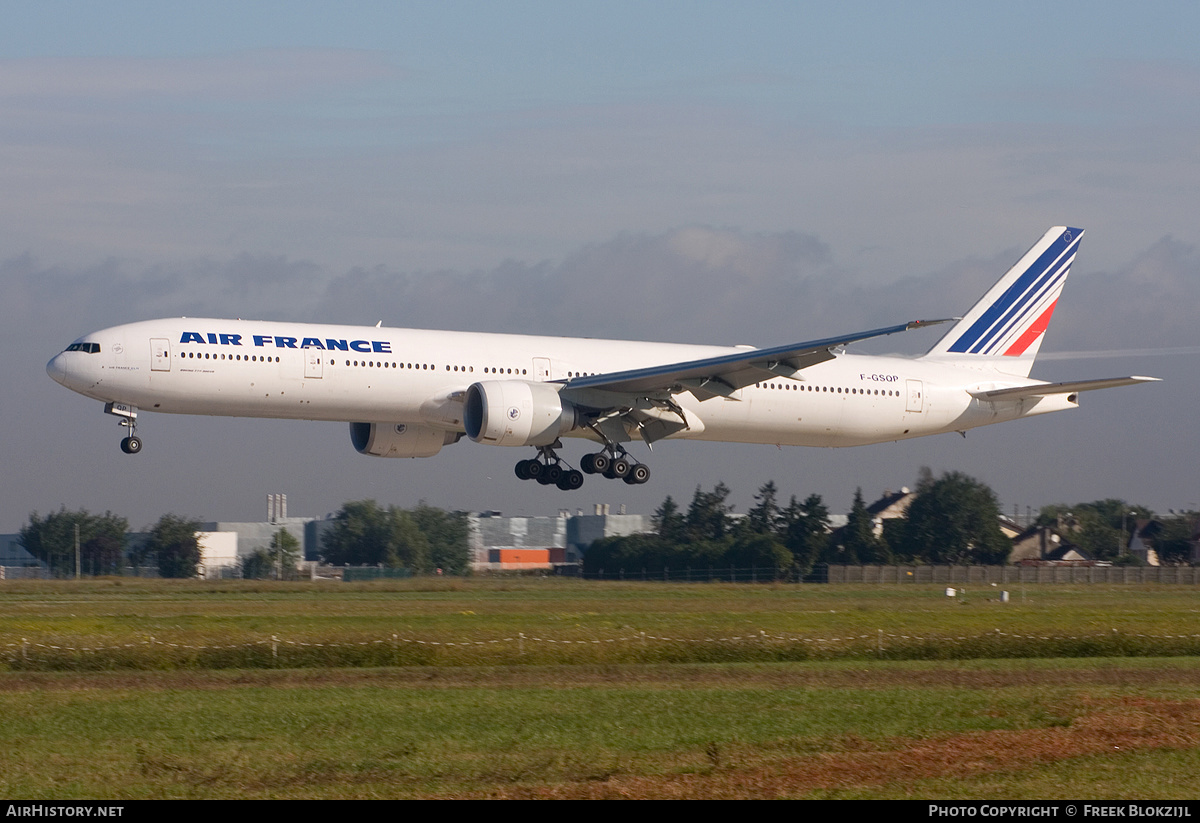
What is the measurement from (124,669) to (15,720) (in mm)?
5885

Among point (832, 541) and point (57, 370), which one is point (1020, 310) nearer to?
point (832, 541)

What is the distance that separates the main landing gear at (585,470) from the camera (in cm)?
4262

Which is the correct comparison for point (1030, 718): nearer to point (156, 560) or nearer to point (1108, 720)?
point (1108, 720)

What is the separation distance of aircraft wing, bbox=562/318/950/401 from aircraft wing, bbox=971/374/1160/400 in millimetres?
8429

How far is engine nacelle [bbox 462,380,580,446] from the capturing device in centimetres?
3816

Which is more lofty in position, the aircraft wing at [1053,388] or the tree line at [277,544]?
the aircraft wing at [1053,388]

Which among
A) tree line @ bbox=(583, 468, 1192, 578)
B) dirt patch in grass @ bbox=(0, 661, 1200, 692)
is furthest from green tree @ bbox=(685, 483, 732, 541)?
dirt patch in grass @ bbox=(0, 661, 1200, 692)

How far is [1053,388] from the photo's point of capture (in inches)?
1736

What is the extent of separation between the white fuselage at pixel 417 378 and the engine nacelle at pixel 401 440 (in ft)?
5.46

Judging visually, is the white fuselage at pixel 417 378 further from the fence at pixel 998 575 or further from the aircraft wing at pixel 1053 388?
the fence at pixel 998 575

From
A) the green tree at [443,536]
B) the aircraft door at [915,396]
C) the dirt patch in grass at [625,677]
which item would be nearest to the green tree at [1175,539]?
the aircraft door at [915,396]

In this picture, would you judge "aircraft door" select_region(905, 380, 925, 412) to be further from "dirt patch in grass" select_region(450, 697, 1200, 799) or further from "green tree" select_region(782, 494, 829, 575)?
"dirt patch in grass" select_region(450, 697, 1200, 799)

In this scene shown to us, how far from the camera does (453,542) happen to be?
7356 cm
